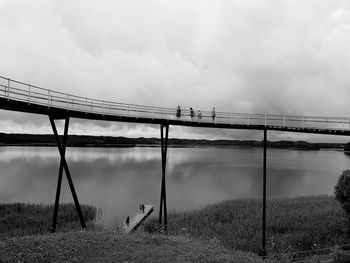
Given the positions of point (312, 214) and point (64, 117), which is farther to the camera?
point (312, 214)

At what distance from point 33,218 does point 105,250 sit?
18658mm

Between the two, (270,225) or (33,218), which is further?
(33,218)

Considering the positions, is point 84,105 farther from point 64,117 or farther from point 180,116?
point 180,116

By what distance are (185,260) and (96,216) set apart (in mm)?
22623

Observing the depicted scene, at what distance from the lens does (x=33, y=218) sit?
30219 millimetres

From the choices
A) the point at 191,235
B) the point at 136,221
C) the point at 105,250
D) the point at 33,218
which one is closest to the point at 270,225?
the point at 191,235

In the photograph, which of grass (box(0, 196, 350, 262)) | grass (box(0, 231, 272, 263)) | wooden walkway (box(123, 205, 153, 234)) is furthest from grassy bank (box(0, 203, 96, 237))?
grass (box(0, 231, 272, 263))

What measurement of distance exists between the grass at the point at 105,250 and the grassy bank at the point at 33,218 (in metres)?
10.5

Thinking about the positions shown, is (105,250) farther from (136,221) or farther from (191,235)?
(136,221)

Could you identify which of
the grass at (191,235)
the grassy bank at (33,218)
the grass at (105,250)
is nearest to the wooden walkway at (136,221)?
the grass at (191,235)

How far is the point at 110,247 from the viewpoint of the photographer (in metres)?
15.9

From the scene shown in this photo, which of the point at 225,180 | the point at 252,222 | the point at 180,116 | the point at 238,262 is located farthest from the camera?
the point at 225,180

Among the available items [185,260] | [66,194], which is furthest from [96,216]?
[185,260]

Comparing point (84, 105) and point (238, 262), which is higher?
point (84, 105)
